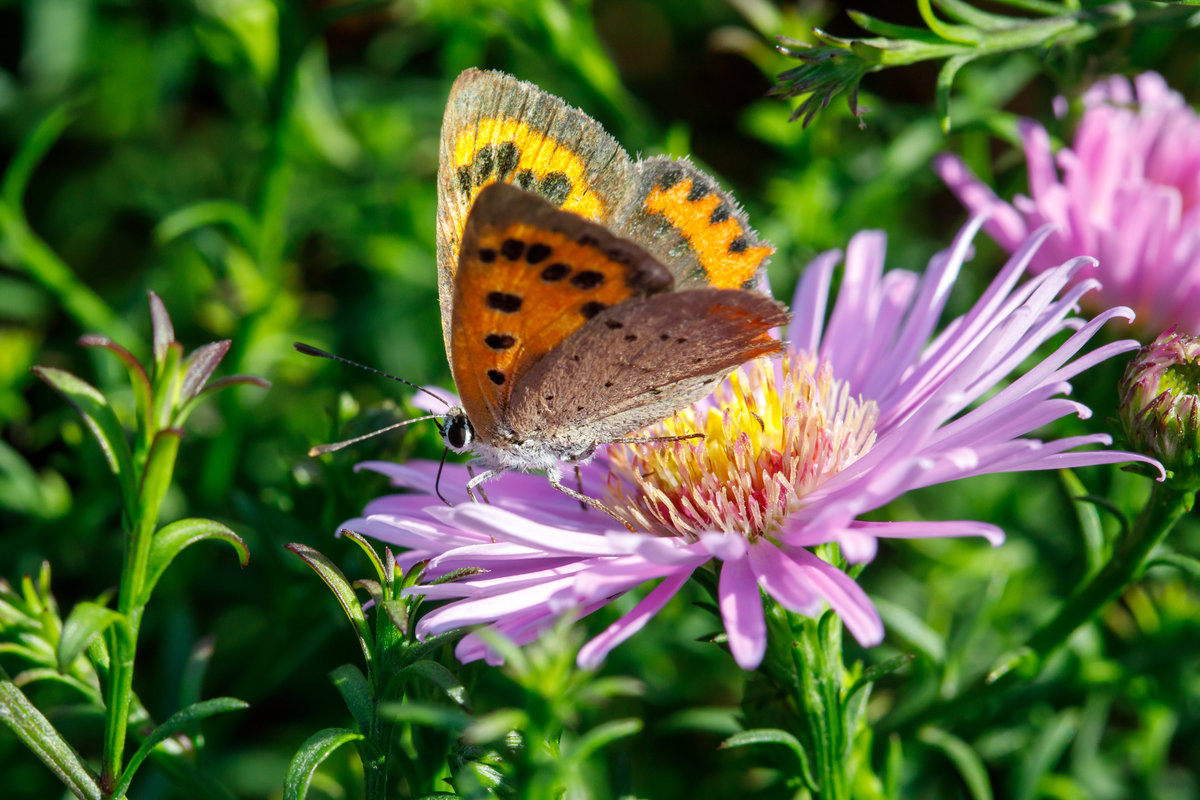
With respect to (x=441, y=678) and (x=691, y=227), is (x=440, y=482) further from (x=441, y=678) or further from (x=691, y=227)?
(x=441, y=678)

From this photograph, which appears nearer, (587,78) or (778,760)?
(778,760)

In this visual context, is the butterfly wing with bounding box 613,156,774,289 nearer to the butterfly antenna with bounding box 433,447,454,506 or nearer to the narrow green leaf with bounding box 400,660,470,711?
the butterfly antenna with bounding box 433,447,454,506

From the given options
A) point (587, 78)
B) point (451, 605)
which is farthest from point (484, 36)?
point (451, 605)

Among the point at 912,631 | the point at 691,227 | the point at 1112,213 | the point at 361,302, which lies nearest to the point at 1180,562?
the point at 912,631

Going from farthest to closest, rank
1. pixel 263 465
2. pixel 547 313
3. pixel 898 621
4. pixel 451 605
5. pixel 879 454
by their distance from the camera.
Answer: pixel 263 465 → pixel 898 621 → pixel 547 313 → pixel 879 454 → pixel 451 605

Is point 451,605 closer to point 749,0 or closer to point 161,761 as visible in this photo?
point 161,761

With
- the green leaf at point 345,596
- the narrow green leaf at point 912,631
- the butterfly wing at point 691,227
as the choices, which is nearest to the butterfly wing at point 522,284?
the butterfly wing at point 691,227
